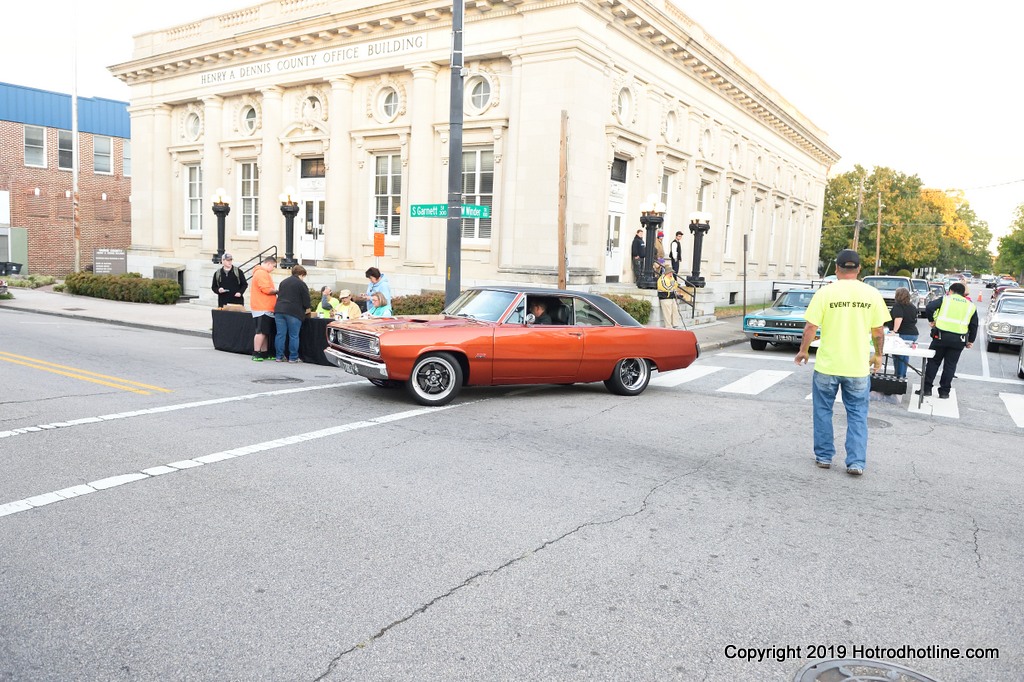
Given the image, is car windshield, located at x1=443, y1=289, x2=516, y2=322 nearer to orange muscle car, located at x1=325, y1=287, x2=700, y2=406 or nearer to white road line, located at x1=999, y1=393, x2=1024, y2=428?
orange muscle car, located at x1=325, y1=287, x2=700, y2=406

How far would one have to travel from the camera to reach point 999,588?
438 centimetres

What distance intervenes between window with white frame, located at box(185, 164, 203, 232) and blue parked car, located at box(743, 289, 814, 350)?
2467 centimetres

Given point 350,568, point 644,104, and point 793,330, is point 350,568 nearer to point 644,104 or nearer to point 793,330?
point 793,330

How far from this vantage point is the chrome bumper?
921cm

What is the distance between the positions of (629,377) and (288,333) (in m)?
6.03

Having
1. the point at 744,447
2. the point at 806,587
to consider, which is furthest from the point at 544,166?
the point at 806,587

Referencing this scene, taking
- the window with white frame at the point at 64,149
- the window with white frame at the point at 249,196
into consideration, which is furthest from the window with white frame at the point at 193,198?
the window with white frame at the point at 64,149

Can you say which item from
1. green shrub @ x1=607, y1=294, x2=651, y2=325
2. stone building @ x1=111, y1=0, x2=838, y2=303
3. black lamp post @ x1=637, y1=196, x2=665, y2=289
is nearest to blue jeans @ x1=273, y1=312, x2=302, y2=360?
green shrub @ x1=607, y1=294, x2=651, y2=325

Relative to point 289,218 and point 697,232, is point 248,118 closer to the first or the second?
point 289,218

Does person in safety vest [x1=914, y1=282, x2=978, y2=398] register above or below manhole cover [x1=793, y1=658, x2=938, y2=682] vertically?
above

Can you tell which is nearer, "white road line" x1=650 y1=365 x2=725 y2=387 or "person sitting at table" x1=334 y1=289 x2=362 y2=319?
"white road line" x1=650 y1=365 x2=725 y2=387

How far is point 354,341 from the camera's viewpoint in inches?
381

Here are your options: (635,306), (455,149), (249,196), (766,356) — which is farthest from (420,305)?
(249,196)

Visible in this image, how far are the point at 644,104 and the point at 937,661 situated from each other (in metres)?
23.9
